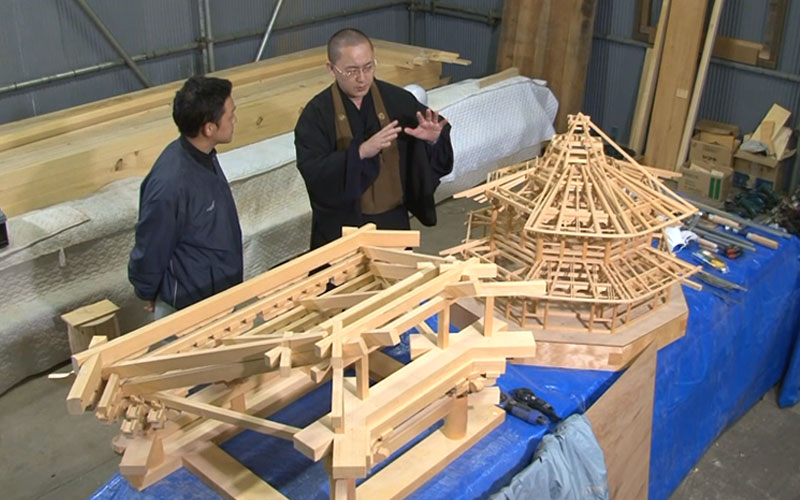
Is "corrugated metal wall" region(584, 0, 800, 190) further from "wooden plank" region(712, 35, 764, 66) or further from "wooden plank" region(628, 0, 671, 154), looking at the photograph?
"wooden plank" region(628, 0, 671, 154)

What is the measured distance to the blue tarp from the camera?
262 centimetres

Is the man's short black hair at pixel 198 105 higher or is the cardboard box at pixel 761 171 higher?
the man's short black hair at pixel 198 105

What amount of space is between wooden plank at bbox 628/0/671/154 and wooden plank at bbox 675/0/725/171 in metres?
0.37

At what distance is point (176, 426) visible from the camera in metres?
2.68

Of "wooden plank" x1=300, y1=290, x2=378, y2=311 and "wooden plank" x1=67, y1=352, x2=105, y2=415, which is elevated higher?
"wooden plank" x1=300, y1=290, x2=378, y2=311

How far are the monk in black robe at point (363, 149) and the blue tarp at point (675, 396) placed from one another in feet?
3.17

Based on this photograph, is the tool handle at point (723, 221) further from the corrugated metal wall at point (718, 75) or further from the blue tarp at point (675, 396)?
the corrugated metal wall at point (718, 75)


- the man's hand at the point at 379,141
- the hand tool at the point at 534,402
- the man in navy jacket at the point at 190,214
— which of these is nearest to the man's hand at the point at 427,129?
the man's hand at the point at 379,141

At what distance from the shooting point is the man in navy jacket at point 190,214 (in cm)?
331

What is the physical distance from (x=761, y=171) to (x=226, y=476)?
535cm

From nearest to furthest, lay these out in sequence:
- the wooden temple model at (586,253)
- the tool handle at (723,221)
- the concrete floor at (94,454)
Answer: the wooden temple model at (586,253)
the concrete floor at (94,454)
the tool handle at (723,221)

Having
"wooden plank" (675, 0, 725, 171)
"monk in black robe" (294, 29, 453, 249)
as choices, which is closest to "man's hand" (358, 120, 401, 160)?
"monk in black robe" (294, 29, 453, 249)

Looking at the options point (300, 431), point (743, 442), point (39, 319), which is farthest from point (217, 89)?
point (743, 442)

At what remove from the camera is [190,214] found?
3400 millimetres
